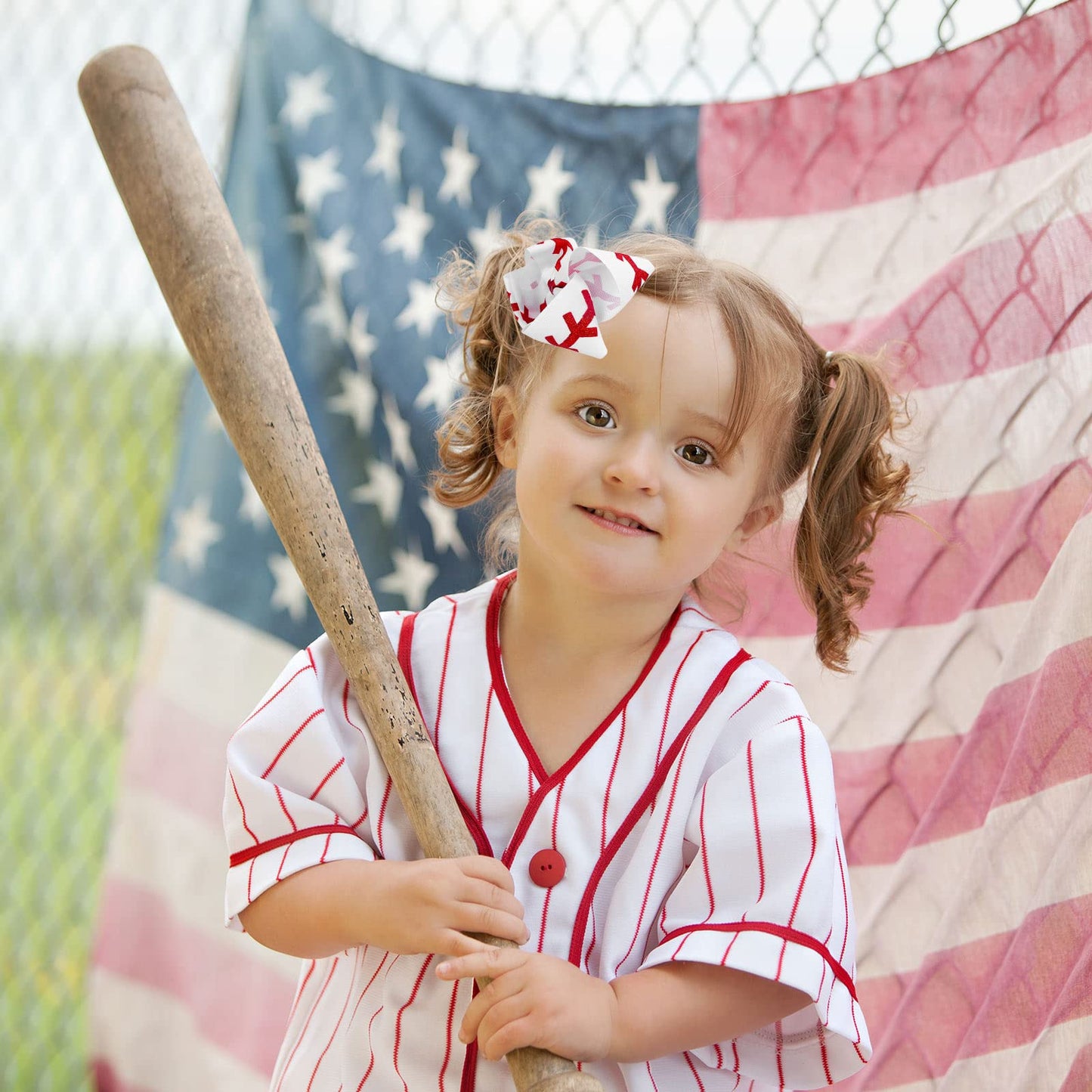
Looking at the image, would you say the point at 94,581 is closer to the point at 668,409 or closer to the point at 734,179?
the point at 734,179

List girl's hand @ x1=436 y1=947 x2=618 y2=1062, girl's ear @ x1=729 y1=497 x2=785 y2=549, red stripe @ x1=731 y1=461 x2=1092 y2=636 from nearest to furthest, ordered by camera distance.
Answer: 1. girl's hand @ x1=436 y1=947 x2=618 y2=1062
2. girl's ear @ x1=729 y1=497 x2=785 y2=549
3. red stripe @ x1=731 y1=461 x2=1092 y2=636

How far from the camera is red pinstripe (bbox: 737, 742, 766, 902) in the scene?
0.70 meters

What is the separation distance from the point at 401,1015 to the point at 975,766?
0.50 meters

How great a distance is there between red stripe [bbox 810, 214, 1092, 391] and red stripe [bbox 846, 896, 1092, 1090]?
1.43 feet

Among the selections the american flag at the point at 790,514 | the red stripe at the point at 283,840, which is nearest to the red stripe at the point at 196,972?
the american flag at the point at 790,514

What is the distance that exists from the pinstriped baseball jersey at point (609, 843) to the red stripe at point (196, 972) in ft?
1.84

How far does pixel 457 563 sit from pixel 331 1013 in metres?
0.57

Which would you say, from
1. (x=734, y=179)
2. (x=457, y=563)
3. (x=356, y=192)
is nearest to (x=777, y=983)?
(x=457, y=563)

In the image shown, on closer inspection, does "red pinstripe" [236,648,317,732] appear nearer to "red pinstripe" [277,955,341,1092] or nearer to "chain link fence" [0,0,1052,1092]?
"red pinstripe" [277,955,341,1092]

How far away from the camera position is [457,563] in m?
1.29

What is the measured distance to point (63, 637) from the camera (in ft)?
5.04

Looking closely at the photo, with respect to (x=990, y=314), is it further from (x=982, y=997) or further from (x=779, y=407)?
(x=982, y=997)

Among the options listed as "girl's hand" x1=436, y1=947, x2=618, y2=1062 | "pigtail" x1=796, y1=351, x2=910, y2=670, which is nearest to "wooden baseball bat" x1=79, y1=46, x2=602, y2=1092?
"girl's hand" x1=436, y1=947, x2=618, y2=1062

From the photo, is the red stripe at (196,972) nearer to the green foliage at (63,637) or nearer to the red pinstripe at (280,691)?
the green foliage at (63,637)
